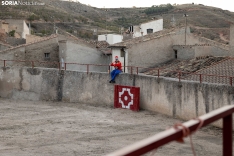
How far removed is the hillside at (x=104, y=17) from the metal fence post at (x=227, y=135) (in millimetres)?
51835

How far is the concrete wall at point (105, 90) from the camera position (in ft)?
55.1

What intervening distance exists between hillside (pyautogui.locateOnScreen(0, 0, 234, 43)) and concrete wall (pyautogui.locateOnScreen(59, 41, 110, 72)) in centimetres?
2502

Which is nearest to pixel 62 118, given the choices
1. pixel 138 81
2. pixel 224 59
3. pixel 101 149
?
pixel 138 81

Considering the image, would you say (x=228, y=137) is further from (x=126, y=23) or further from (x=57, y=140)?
(x=126, y=23)

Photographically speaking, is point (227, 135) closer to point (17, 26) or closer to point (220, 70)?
point (220, 70)

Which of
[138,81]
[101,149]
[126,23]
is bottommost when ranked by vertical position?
[101,149]

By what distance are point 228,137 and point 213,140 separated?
35.5ft

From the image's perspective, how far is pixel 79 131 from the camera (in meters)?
16.0

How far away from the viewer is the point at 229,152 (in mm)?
3713

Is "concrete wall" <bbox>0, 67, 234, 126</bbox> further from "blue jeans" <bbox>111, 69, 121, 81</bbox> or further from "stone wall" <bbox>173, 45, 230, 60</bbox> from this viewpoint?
"stone wall" <bbox>173, 45, 230, 60</bbox>

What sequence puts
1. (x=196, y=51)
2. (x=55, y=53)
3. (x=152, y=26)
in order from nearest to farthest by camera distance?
(x=196, y=51), (x=55, y=53), (x=152, y=26)

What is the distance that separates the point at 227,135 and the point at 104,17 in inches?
3829

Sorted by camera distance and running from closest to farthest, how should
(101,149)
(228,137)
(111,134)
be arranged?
(228,137), (101,149), (111,134)

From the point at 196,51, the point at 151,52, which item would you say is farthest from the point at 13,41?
the point at 196,51
